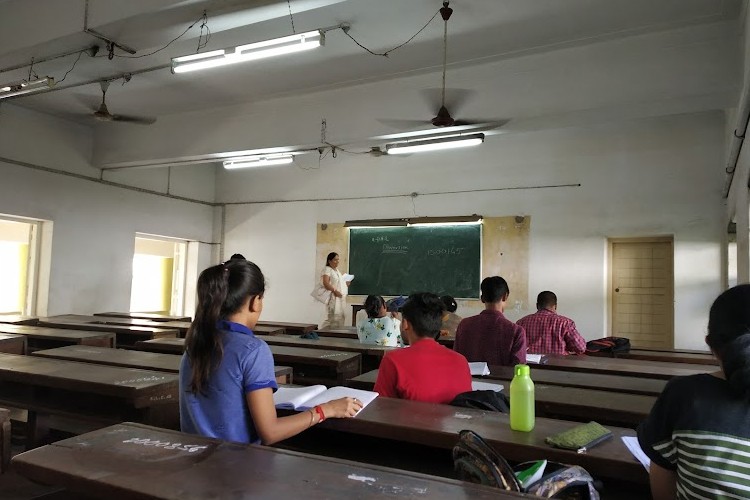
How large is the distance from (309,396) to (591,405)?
988 millimetres

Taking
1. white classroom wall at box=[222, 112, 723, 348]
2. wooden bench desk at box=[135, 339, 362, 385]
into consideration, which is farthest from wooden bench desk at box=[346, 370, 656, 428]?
white classroom wall at box=[222, 112, 723, 348]

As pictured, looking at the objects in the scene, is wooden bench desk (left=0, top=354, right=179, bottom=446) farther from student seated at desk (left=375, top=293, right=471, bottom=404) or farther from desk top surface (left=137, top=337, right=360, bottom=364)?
student seated at desk (left=375, top=293, right=471, bottom=404)

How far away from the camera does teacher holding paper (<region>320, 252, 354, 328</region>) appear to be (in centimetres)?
613

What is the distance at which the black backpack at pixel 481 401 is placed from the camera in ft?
5.56

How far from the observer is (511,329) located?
9.12 feet

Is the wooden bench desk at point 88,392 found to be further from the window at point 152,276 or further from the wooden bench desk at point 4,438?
the window at point 152,276

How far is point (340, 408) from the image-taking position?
1474mm

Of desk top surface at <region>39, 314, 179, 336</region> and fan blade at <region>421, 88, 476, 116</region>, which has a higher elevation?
fan blade at <region>421, 88, 476, 116</region>

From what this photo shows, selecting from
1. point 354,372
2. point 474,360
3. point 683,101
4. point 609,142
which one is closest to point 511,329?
point 474,360

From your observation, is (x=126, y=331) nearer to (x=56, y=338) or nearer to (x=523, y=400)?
(x=56, y=338)

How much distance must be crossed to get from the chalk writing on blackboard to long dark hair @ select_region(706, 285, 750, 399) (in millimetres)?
1100

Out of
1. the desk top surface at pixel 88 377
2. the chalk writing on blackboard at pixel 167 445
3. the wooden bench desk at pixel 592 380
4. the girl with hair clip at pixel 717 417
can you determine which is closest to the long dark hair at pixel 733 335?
the girl with hair clip at pixel 717 417

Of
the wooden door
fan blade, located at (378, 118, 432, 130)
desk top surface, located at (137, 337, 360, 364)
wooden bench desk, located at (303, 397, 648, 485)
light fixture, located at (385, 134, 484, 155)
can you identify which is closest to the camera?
wooden bench desk, located at (303, 397, 648, 485)

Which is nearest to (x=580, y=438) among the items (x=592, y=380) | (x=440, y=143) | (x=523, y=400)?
(x=523, y=400)
